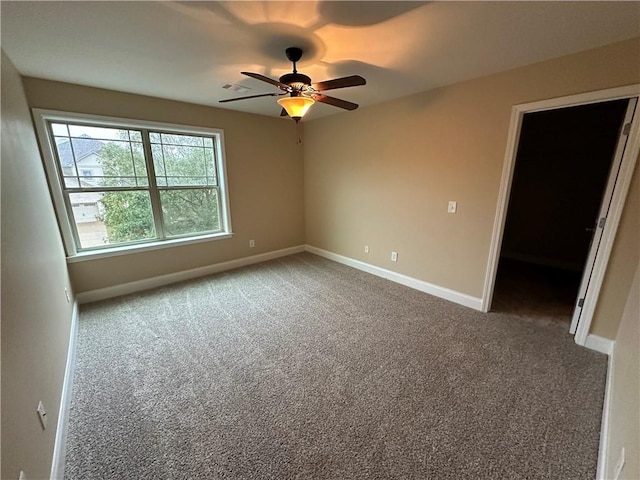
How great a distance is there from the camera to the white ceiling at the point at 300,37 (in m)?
1.54

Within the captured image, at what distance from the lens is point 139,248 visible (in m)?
3.39

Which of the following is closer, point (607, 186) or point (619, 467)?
point (619, 467)

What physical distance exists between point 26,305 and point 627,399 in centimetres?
307

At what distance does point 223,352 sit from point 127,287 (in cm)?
198

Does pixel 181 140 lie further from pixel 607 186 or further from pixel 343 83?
pixel 607 186

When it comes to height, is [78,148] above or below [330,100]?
below

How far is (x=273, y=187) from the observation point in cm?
451

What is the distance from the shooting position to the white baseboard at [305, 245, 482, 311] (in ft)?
9.92

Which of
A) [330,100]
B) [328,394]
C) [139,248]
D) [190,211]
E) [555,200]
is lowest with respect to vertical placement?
[328,394]

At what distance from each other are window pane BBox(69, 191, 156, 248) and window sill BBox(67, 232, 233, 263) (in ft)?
0.41

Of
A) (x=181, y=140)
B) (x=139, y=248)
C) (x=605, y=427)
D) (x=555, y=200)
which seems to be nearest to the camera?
(x=605, y=427)

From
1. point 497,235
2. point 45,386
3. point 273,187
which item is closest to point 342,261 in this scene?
point 273,187

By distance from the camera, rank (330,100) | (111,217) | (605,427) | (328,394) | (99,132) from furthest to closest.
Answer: (111,217)
(99,132)
(330,100)
(328,394)
(605,427)

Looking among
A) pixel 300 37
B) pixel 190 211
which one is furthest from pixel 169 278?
pixel 300 37
